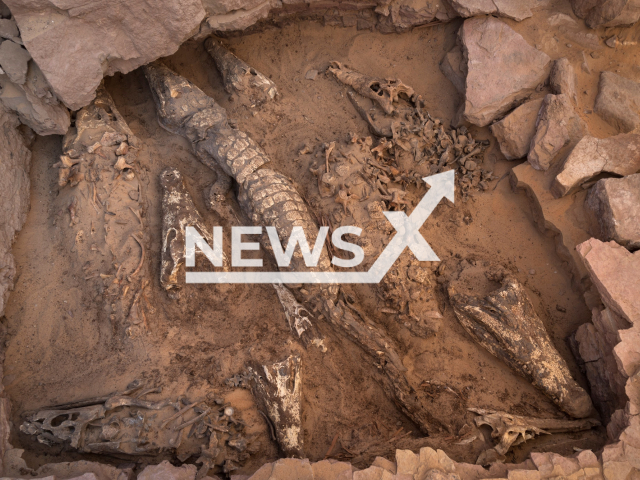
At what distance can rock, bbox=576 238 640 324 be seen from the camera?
11.5ft

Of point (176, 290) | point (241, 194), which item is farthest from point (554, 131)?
point (176, 290)

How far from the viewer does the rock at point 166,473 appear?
2.98 meters

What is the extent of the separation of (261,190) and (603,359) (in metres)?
3.38

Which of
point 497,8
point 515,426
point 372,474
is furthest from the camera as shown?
point 497,8

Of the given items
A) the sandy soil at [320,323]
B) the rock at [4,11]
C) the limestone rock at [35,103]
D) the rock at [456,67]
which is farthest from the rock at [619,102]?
the rock at [4,11]

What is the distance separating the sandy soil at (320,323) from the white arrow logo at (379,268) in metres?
0.11

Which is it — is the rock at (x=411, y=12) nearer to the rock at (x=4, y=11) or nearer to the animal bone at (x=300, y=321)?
the animal bone at (x=300, y=321)

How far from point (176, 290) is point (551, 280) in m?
3.63

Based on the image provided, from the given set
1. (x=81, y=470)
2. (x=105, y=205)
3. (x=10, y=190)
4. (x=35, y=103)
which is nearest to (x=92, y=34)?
(x=35, y=103)

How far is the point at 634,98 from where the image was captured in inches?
176

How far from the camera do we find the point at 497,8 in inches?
181

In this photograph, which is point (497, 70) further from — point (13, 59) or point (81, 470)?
point (81, 470)

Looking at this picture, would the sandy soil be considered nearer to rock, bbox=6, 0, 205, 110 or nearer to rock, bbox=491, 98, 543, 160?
rock, bbox=491, 98, 543, 160

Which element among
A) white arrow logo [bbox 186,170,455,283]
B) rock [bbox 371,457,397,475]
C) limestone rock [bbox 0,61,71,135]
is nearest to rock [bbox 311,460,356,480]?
rock [bbox 371,457,397,475]
